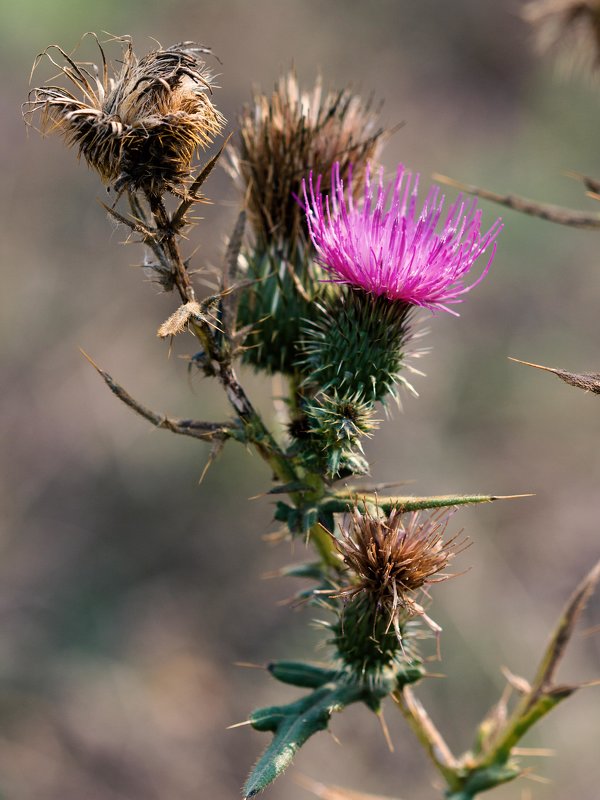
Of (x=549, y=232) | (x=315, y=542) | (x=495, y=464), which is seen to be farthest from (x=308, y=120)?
(x=549, y=232)

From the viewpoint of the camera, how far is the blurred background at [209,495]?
5.55 m

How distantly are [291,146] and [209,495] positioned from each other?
4.64 metres

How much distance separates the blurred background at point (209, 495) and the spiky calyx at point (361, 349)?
2874 mm

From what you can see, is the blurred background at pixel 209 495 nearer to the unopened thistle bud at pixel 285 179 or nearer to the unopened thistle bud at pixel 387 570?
the unopened thistle bud at pixel 285 179

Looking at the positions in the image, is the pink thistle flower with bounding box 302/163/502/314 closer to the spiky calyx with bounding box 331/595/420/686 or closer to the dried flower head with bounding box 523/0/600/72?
the spiky calyx with bounding box 331/595/420/686

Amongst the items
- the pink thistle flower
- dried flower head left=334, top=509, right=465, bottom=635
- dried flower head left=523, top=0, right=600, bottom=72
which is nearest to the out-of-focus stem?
dried flower head left=334, top=509, right=465, bottom=635

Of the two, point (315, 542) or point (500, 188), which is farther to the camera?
point (500, 188)

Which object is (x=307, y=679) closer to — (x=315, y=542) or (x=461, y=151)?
(x=315, y=542)

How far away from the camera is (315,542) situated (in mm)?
2193

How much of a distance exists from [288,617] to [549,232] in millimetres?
5228

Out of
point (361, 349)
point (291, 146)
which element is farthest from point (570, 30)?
Result: point (361, 349)

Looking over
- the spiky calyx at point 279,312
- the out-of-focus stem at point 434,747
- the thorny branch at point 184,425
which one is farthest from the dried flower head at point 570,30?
the out-of-focus stem at point 434,747

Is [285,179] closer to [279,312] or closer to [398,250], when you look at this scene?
[279,312]

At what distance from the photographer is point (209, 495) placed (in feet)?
22.1
